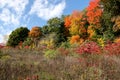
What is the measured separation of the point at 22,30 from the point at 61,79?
52.5 metres

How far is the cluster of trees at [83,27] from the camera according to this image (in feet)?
139

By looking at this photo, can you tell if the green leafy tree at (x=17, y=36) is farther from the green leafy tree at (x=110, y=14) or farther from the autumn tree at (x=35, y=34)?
the green leafy tree at (x=110, y=14)

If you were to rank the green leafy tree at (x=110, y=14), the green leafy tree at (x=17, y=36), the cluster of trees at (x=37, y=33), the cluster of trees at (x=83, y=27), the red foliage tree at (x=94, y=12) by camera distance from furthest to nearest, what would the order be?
the green leafy tree at (x=17, y=36)
the cluster of trees at (x=37, y=33)
the red foliage tree at (x=94, y=12)
the cluster of trees at (x=83, y=27)
the green leafy tree at (x=110, y=14)

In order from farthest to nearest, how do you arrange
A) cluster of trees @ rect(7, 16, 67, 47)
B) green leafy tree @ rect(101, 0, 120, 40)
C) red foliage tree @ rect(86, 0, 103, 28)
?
cluster of trees @ rect(7, 16, 67, 47) → red foliage tree @ rect(86, 0, 103, 28) → green leafy tree @ rect(101, 0, 120, 40)

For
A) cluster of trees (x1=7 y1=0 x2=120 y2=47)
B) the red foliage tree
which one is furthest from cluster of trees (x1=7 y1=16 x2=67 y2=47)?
the red foliage tree

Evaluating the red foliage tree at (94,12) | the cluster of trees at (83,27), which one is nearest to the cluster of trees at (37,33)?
the cluster of trees at (83,27)

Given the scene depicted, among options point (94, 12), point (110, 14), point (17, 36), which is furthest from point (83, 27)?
point (17, 36)

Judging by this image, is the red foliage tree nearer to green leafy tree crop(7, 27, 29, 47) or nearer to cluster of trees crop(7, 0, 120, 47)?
cluster of trees crop(7, 0, 120, 47)

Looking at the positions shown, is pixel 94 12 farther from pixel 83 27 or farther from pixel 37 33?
pixel 37 33

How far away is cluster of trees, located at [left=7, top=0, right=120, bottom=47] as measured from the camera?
42.5m

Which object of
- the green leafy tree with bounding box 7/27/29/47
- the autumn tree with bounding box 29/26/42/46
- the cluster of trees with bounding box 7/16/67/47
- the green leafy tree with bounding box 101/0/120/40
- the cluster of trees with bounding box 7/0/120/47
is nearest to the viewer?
the green leafy tree with bounding box 101/0/120/40

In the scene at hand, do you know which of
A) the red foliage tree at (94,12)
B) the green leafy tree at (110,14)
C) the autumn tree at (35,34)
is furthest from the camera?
the autumn tree at (35,34)

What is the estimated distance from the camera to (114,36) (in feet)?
141

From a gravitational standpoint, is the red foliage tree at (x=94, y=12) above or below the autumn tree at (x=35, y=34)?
above
